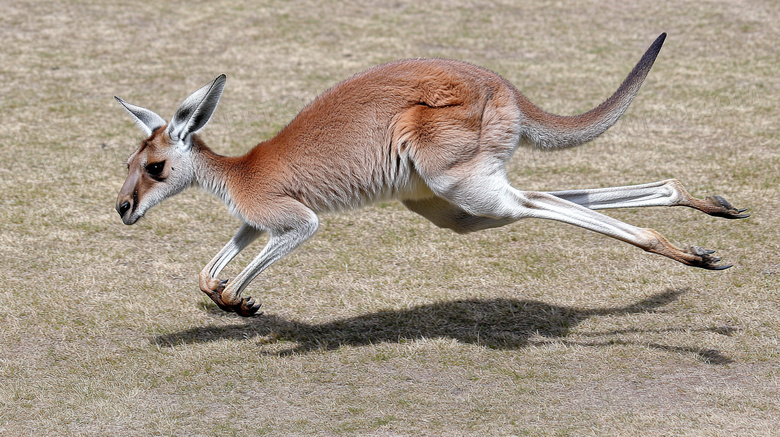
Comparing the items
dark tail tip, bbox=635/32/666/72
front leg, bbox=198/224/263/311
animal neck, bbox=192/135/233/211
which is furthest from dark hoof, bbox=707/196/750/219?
animal neck, bbox=192/135/233/211

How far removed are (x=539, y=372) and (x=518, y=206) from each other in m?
0.96

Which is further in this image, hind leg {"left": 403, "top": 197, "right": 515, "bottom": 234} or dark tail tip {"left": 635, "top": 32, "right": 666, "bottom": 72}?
hind leg {"left": 403, "top": 197, "right": 515, "bottom": 234}

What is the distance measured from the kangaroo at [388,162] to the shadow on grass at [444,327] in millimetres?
488

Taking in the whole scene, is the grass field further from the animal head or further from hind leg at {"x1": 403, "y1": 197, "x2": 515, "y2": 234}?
the animal head

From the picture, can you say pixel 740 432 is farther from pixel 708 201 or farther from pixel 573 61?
pixel 573 61

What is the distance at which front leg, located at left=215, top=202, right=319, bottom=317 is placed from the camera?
488 centimetres

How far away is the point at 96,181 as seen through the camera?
25.8ft

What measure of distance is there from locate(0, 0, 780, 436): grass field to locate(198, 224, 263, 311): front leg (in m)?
0.38

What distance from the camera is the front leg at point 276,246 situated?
16.0 ft

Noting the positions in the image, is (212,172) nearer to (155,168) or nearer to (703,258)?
(155,168)

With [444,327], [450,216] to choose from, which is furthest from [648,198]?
[444,327]

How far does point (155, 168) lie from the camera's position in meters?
5.09

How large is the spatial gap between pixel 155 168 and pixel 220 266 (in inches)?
28.4

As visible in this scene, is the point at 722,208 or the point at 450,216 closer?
the point at 722,208
